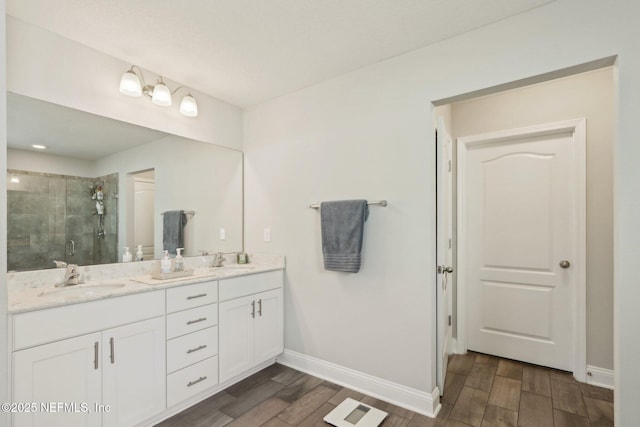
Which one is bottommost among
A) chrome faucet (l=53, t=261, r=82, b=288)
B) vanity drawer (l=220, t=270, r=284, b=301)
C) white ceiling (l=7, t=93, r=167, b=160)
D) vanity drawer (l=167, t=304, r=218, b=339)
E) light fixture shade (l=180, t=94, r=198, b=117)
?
vanity drawer (l=167, t=304, r=218, b=339)

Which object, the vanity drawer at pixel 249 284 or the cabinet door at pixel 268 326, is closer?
the vanity drawer at pixel 249 284

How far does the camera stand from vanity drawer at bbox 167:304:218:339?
198cm

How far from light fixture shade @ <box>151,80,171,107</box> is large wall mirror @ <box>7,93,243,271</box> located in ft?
0.85

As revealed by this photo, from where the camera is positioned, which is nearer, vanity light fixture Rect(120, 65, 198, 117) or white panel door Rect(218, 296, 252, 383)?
vanity light fixture Rect(120, 65, 198, 117)

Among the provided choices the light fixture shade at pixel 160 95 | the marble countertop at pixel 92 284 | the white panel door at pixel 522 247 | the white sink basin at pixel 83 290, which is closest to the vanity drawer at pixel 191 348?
the marble countertop at pixel 92 284

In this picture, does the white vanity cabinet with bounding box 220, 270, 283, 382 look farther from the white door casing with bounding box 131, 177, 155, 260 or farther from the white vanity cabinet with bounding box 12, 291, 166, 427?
the white door casing with bounding box 131, 177, 155, 260

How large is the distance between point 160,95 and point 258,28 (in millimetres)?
919

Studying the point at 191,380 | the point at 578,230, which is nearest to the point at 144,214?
the point at 191,380

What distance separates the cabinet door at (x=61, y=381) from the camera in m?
1.41

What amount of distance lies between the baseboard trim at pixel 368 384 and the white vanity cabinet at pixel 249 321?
0.72 feet

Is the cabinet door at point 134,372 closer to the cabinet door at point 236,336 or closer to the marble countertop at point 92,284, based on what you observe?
the marble countertop at point 92,284

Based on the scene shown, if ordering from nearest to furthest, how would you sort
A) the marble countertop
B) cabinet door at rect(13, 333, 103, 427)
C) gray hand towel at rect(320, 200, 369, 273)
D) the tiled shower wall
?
cabinet door at rect(13, 333, 103, 427) → the marble countertop → the tiled shower wall → gray hand towel at rect(320, 200, 369, 273)

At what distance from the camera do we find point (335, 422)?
6.34 ft

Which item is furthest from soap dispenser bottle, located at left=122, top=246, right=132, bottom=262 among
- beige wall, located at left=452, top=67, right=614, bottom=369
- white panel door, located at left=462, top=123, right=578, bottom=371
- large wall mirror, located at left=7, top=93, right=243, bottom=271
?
beige wall, located at left=452, top=67, right=614, bottom=369
